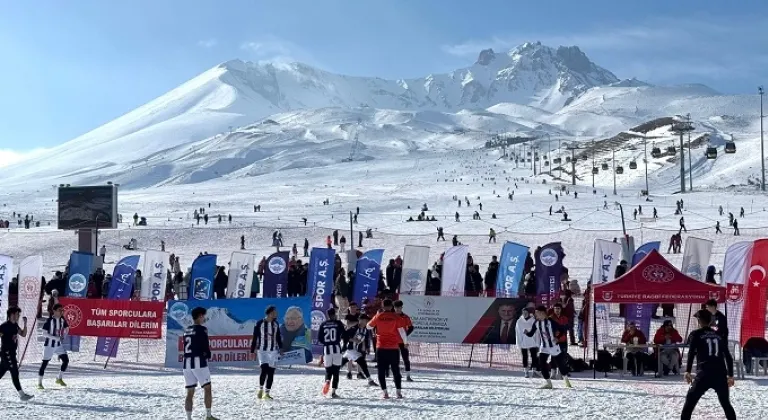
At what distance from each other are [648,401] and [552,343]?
2.23 m

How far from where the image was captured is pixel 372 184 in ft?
404

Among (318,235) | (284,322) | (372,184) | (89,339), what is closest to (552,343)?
(284,322)

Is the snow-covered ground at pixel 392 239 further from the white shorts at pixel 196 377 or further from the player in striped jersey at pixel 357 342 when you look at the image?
the white shorts at pixel 196 377

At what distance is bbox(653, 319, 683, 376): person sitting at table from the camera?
50.4ft

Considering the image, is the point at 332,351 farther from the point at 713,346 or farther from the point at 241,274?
the point at 241,274

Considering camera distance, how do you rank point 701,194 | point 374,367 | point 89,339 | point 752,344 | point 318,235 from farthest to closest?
point 701,194 < point 318,235 < point 89,339 < point 374,367 < point 752,344

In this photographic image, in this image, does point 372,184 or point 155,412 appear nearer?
point 155,412

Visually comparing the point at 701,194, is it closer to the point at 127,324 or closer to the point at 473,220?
the point at 473,220

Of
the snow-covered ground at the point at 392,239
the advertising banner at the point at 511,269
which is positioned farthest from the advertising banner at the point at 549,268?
the snow-covered ground at the point at 392,239

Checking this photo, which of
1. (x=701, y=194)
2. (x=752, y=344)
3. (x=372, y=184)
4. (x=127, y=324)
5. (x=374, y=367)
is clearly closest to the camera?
(x=752, y=344)

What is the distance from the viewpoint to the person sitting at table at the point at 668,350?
1536 cm

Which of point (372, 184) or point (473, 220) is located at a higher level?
point (372, 184)

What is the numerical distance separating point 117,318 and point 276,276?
207 inches

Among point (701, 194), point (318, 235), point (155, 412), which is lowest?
point (155, 412)
